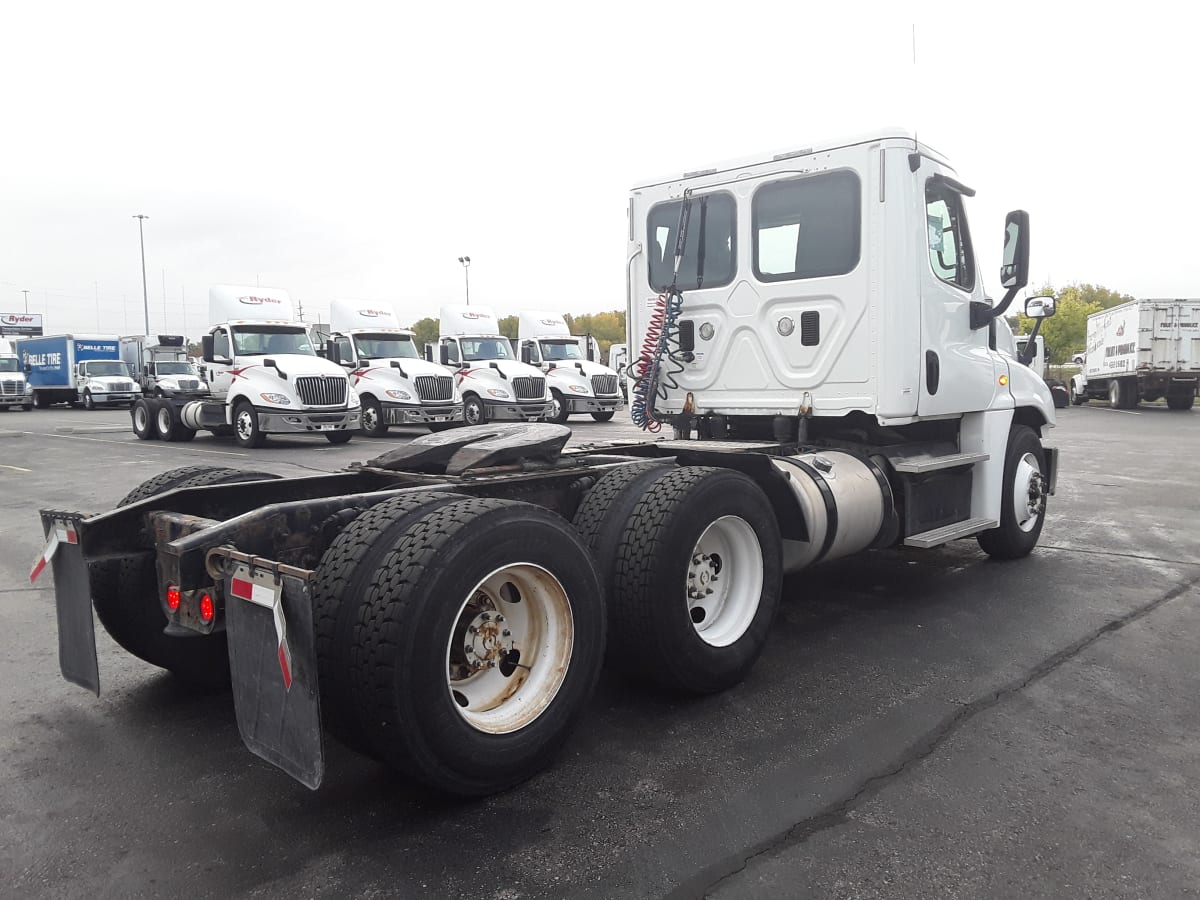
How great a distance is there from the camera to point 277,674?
2666 millimetres

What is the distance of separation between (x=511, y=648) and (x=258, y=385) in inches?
633

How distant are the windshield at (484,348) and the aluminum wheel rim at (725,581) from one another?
20092 millimetres

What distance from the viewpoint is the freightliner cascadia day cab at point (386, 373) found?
2053cm

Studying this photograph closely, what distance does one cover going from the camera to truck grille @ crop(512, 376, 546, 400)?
22828 mm

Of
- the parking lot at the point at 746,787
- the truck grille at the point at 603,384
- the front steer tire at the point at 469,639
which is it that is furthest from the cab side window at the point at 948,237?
the truck grille at the point at 603,384

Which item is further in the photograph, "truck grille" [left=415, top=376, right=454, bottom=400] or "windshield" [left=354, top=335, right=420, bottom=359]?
"windshield" [left=354, top=335, right=420, bottom=359]

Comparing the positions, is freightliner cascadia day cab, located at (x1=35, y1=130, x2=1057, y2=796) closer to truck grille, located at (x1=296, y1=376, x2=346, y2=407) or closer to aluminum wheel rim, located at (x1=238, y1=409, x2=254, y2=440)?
truck grille, located at (x1=296, y1=376, x2=346, y2=407)

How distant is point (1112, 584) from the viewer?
19.9 ft

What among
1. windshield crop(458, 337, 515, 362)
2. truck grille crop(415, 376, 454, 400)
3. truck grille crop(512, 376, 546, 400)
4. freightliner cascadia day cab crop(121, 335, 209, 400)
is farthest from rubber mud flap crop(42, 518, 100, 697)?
freightliner cascadia day cab crop(121, 335, 209, 400)

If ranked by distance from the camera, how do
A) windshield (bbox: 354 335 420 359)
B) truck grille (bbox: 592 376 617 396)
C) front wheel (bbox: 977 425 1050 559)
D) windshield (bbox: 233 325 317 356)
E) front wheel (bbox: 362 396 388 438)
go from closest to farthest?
front wheel (bbox: 977 425 1050 559), windshield (bbox: 233 325 317 356), front wheel (bbox: 362 396 388 438), windshield (bbox: 354 335 420 359), truck grille (bbox: 592 376 617 396)

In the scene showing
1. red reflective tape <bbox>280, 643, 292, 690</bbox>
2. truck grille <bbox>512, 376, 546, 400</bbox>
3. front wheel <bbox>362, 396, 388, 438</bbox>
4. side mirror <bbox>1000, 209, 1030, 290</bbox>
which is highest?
side mirror <bbox>1000, 209, 1030, 290</bbox>

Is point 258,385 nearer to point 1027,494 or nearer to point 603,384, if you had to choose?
point 603,384

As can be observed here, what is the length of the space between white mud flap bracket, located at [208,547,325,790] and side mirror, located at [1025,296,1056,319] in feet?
18.2

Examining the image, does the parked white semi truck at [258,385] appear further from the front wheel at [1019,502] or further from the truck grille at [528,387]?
the front wheel at [1019,502]
